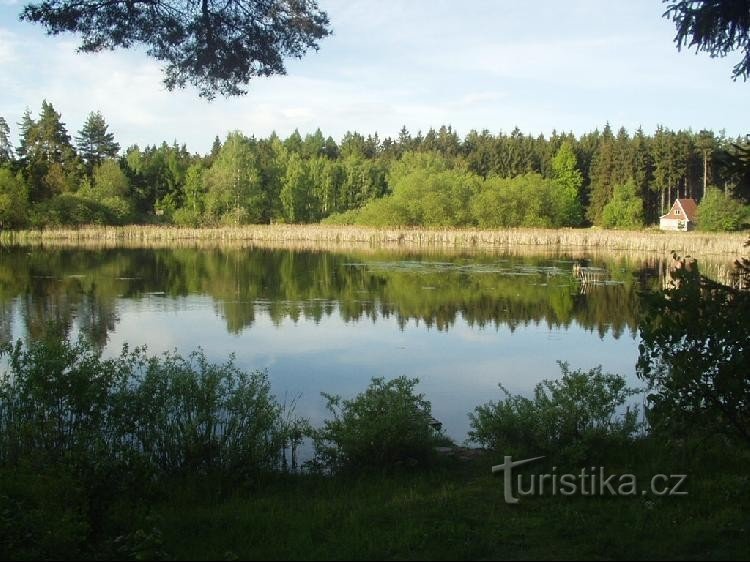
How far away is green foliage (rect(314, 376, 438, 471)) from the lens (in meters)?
5.63

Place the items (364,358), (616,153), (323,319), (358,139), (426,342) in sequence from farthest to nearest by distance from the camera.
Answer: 1. (358,139)
2. (616,153)
3. (323,319)
4. (426,342)
5. (364,358)

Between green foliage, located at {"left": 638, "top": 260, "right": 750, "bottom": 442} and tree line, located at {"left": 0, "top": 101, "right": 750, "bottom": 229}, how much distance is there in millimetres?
43257

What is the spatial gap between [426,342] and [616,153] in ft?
180

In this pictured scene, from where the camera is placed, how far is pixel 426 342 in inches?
542

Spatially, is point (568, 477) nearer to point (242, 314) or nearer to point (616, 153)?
point (242, 314)

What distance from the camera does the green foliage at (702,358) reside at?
4363 mm

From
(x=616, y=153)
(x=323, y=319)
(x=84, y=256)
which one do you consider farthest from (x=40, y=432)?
(x=616, y=153)

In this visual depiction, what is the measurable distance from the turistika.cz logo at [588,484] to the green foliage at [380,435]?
0.87 metres

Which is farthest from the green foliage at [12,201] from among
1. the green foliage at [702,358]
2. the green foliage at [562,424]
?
the green foliage at [702,358]

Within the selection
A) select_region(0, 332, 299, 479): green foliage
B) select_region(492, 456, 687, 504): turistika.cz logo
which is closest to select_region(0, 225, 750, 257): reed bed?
select_region(492, 456, 687, 504): turistika.cz logo

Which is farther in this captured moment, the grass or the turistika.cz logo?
the turistika.cz logo

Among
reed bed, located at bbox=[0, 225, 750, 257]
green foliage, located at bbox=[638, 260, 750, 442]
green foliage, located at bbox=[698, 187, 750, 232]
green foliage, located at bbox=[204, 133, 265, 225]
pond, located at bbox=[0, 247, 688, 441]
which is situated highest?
green foliage, located at bbox=[204, 133, 265, 225]

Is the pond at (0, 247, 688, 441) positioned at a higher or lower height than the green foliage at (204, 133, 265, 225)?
lower

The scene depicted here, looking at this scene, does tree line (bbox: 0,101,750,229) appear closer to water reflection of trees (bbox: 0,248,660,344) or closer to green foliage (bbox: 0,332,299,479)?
water reflection of trees (bbox: 0,248,660,344)
